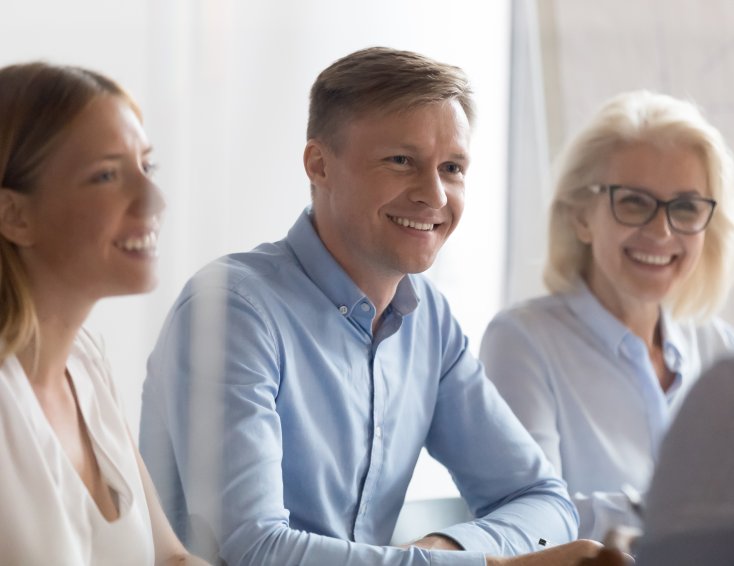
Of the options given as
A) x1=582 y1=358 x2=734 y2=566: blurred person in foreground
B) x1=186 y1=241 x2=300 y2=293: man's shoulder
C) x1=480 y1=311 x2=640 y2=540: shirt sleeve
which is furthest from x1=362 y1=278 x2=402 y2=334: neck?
x1=582 y1=358 x2=734 y2=566: blurred person in foreground

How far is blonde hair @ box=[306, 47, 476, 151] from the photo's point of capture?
1518 millimetres

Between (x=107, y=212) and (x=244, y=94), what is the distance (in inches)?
26.6

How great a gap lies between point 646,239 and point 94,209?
1.31 m

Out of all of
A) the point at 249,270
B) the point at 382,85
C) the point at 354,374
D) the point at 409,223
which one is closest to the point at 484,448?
the point at 354,374

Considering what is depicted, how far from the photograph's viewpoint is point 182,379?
1314 mm

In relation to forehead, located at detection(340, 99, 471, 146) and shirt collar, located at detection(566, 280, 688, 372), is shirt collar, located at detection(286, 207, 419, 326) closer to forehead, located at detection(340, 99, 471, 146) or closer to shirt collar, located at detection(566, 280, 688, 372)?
forehead, located at detection(340, 99, 471, 146)

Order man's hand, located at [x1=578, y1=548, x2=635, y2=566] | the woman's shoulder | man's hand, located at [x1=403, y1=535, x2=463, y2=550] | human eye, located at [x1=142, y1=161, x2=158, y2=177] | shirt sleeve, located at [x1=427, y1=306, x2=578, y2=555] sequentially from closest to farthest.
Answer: man's hand, located at [x1=578, y1=548, x2=635, y2=566], human eye, located at [x1=142, y1=161, x2=158, y2=177], man's hand, located at [x1=403, y1=535, x2=463, y2=550], shirt sleeve, located at [x1=427, y1=306, x2=578, y2=555], the woman's shoulder

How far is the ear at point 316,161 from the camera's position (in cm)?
160

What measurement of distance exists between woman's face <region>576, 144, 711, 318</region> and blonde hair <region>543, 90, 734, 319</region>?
0.02 metres

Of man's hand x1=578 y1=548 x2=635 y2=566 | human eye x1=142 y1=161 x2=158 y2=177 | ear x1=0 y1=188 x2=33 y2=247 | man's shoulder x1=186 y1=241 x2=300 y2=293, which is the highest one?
human eye x1=142 y1=161 x2=158 y2=177

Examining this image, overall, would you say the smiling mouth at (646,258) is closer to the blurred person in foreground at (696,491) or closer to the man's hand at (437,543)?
the man's hand at (437,543)

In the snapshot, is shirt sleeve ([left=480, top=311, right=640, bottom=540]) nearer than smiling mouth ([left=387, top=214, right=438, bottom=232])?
No

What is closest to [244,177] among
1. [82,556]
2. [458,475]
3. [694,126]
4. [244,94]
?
[244,94]

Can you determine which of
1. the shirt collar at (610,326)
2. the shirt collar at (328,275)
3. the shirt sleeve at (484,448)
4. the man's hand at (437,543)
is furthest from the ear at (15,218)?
the shirt collar at (610,326)
